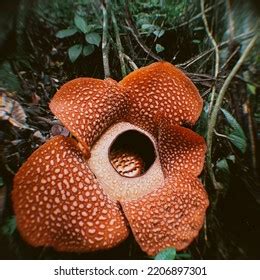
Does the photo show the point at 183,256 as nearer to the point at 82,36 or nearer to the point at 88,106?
the point at 88,106

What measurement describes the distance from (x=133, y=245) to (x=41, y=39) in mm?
980

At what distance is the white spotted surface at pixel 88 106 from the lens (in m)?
1.17

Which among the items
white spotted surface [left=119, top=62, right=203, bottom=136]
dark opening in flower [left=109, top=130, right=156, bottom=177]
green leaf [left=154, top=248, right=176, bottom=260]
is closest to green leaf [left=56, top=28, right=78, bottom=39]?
white spotted surface [left=119, top=62, right=203, bottom=136]

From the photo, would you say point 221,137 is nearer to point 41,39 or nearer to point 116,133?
point 116,133

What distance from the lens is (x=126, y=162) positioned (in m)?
1.37

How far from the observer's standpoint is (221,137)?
1.52 m

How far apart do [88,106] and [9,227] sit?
445 millimetres

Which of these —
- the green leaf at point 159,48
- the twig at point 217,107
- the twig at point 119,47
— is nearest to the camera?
the twig at point 217,107

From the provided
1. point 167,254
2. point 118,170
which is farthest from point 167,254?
point 118,170

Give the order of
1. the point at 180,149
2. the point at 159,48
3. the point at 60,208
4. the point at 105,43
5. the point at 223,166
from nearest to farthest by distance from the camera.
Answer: the point at 60,208
the point at 180,149
the point at 223,166
the point at 105,43
the point at 159,48

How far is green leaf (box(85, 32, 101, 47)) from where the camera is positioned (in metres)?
1.59

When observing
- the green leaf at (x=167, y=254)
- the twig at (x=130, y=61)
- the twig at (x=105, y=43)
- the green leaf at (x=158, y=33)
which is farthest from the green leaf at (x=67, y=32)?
the green leaf at (x=167, y=254)

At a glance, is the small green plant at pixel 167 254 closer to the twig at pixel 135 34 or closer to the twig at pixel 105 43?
the twig at pixel 105 43

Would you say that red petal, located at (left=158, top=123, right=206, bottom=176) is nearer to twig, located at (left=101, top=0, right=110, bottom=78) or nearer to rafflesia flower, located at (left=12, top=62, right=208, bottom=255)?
rafflesia flower, located at (left=12, top=62, right=208, bottom=255)
